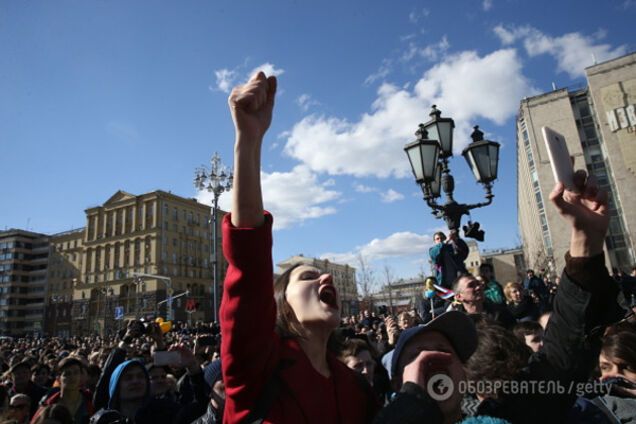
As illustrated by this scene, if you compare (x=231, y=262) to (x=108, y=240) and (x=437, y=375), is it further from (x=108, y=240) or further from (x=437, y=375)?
(x=108, y=240)

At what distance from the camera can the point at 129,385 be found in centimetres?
419

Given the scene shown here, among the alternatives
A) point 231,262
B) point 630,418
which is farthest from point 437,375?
point 630,418

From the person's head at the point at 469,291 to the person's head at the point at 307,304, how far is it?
9.18 feet

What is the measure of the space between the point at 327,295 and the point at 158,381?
415cm

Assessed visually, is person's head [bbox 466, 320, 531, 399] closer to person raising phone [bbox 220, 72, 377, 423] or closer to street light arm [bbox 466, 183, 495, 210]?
person raising phone [bbox 220, 72, 377, 423]

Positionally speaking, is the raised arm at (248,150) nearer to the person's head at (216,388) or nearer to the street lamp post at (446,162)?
the person's head at (216,388)

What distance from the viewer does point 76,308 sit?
67.4 m

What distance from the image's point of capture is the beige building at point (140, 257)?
205ft

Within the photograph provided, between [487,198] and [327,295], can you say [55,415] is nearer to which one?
[327,295]

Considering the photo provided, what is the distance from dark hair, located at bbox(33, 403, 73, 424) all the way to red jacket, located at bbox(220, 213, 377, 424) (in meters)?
3.21

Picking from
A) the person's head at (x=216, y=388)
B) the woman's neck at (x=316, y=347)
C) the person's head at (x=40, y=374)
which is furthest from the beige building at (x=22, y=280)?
the woman's neck at (x=316, y=347)

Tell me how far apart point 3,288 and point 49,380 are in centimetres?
9832

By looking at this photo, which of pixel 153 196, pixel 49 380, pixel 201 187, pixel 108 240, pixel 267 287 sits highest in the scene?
pixel 153 196

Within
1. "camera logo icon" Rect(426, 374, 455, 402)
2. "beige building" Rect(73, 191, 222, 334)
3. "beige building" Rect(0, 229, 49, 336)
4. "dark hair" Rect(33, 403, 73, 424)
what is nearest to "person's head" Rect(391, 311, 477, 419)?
"camera logo icon" Rect(426, 374, 455, 402)
